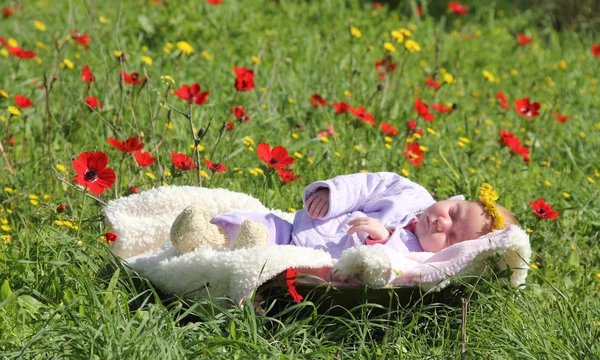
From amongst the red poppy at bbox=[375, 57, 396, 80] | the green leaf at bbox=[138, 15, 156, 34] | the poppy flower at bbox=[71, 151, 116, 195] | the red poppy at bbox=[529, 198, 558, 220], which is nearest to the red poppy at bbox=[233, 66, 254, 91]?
the poppy flower at bbox=[71, 151, 116, 195]

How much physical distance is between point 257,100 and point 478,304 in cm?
218

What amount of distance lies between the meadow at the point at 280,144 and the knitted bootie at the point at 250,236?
0.84 ft

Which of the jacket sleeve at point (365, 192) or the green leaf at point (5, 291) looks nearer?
the green leaf at point (5, 291)

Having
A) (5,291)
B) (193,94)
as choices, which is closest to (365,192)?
(193,94)

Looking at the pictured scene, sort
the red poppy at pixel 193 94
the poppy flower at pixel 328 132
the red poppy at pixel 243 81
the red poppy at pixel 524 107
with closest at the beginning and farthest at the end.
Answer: the red poppy at pixel 193 94, the red poppy at pixel 243 81, the poppy flower at pixel 328 132, the red poppy at pixel 524 107

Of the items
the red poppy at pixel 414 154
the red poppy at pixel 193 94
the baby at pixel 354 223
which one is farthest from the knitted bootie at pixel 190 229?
the red poppy at pixel 414 154

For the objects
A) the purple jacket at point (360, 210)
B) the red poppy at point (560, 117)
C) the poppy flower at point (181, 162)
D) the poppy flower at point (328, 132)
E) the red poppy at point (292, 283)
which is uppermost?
the poppy flower at point (181, 162)

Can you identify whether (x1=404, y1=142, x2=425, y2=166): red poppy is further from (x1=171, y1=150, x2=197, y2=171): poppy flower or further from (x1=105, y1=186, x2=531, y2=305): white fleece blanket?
(x1=171, y1=150, x2=197, y2=171): poppy flower

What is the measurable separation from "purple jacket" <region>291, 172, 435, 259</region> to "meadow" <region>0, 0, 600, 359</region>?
0.28 m

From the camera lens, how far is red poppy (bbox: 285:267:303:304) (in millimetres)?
2473

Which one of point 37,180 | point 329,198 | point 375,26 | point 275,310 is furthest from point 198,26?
point 275,310

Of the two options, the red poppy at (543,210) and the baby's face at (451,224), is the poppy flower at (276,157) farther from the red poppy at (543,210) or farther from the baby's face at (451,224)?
the red poppy at (543,210)

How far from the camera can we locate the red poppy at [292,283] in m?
2.47

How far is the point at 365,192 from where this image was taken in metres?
3.19
